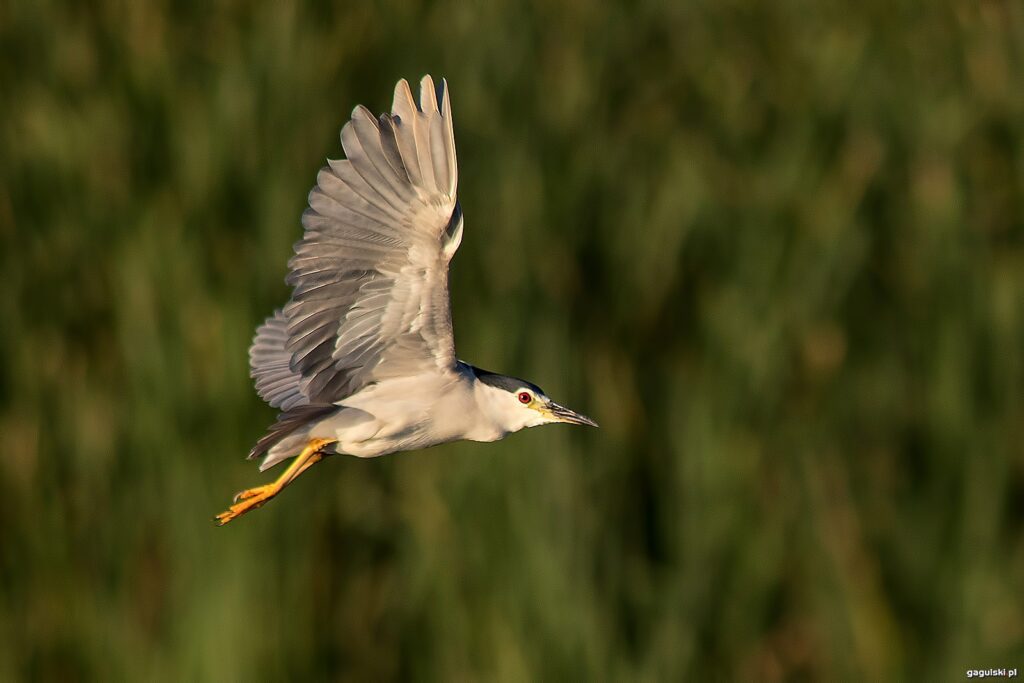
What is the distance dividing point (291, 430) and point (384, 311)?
0.44ft

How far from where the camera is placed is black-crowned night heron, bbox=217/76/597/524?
3.60 ft

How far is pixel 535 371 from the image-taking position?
2006mm

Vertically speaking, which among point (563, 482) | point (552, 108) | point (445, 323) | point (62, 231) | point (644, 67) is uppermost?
point (644, 67)

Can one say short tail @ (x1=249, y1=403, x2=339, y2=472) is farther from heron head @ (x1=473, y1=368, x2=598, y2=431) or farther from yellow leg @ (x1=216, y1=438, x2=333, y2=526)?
heron head @ (x1=473, y1=368, x2=598, y2=431)

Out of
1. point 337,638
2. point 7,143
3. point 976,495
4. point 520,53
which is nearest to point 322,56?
point 520,53

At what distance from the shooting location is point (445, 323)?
116cm

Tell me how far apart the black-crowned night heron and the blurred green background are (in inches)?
24.5

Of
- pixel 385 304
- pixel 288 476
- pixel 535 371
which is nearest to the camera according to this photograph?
pixel 288 476

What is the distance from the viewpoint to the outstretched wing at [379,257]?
116 centimetres

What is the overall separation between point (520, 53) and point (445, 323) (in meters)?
2.12

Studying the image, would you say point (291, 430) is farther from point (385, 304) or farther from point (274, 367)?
point (274, 367)

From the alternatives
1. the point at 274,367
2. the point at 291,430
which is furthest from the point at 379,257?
the point at 274,367

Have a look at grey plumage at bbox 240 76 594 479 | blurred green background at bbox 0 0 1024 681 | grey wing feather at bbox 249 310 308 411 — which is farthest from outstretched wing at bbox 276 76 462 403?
blurred green background at bbox 0 0 1024 681

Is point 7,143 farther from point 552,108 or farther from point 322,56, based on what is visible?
point 552,108
